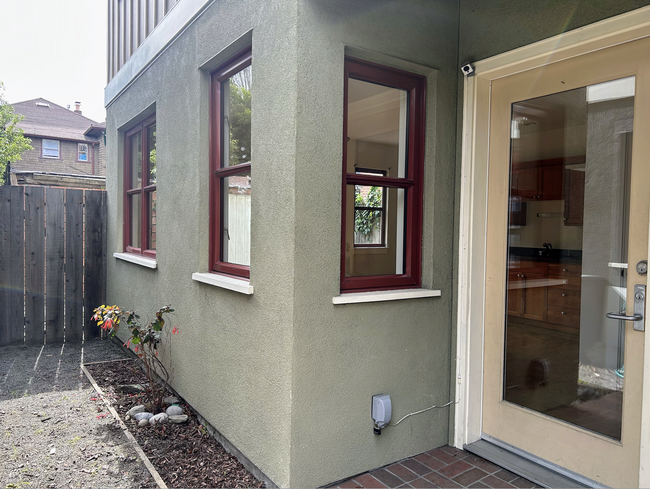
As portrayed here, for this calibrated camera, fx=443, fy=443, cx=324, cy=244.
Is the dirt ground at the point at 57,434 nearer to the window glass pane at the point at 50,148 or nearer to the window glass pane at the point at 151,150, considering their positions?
the window glass pane at the point at 151,150

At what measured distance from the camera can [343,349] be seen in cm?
258

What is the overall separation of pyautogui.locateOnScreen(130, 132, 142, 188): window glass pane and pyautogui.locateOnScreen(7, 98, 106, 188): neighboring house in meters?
20.0

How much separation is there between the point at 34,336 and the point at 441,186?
226 inches

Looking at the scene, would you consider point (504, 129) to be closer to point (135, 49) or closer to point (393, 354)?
point (393, 354)

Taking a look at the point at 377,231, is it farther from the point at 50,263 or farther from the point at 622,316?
the point at 50,263

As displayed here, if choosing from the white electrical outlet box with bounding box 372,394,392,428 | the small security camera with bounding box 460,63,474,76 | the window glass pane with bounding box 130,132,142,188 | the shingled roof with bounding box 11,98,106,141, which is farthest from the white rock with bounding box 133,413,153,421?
the shingled roof with bounding box 11,98,106,141

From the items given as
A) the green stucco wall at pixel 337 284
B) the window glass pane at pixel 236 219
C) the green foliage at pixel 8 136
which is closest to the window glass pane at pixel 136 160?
the window glass pane at pixel 236 219

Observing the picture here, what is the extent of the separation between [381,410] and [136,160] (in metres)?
4.80

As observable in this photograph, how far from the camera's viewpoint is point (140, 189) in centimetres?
547

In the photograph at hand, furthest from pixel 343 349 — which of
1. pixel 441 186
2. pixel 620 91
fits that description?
pixel 620 91

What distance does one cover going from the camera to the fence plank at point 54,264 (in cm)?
599

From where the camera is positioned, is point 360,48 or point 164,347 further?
point 164,347

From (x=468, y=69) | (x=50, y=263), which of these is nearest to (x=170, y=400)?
(x=50, y=263)

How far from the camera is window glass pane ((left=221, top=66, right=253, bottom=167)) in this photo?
123 inches
